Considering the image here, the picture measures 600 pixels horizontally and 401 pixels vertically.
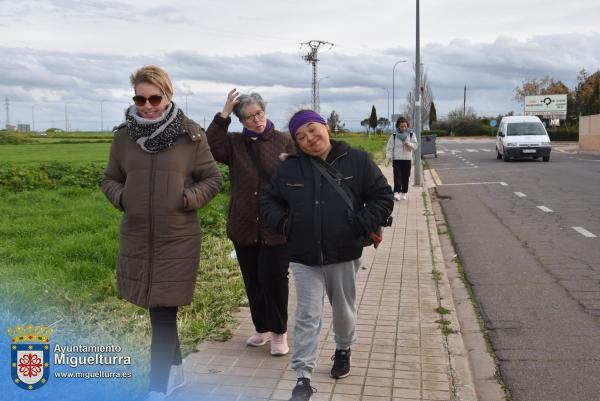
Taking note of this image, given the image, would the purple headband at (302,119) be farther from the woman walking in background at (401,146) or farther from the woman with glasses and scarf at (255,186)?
the woman walking in background at (401,146)

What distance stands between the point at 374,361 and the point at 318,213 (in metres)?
1.32

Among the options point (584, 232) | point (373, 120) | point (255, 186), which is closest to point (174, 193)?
point (255, 186)

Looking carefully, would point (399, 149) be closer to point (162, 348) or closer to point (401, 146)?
point (401, 146)

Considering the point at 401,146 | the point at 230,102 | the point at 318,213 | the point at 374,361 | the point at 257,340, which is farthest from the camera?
the point at 401,146

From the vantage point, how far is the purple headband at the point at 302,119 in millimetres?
4047

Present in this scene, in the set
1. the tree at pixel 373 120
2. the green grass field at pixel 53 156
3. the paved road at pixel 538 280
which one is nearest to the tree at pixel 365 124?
the tree at pixel 373 120

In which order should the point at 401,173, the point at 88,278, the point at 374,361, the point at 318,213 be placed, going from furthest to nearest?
the point at 401,173
the point at 88,278
the point at 374,361
the point at 318,213

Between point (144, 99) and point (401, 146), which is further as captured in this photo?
point (401, 146)

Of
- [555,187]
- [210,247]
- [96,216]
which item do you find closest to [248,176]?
[210,247]

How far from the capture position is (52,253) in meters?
8.12

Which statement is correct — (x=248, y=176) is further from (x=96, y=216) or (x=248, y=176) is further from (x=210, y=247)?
(x=96, y=216)

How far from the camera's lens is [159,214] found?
149 inches

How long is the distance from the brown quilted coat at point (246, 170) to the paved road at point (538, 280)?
1972 millimetres

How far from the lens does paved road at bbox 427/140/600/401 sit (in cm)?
470
